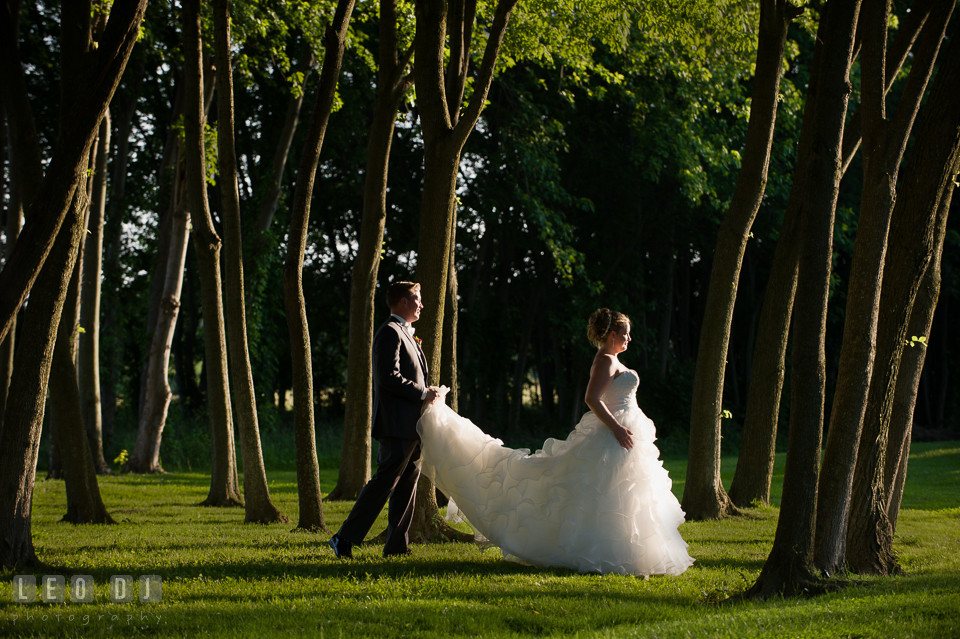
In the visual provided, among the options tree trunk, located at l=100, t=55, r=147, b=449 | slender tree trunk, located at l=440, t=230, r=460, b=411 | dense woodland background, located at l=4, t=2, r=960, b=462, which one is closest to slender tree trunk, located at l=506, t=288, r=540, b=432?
dense woodland background, located at l=4, t=2, r=960, b=462

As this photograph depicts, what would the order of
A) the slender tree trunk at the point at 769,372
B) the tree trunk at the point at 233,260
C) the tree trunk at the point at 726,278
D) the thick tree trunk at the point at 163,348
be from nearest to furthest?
the tree trunk at the point at 233,260 < the tree trunk at the point at 726,278 < the slender tree trunk at the point at 769,372 < the thick tree trunk at the point at 163,348

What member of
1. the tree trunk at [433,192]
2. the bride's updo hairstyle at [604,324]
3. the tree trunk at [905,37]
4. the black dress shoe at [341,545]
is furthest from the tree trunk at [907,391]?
the black dress shoe at [341,545]

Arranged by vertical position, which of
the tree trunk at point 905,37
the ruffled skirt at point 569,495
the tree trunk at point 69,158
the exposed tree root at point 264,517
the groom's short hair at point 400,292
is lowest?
the exposed tree root at point 264,517

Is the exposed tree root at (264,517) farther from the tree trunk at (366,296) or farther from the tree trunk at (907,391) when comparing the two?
the tree trunk at (907,391)

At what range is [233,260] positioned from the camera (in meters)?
9.08

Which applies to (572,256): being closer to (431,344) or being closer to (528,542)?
(431,344)

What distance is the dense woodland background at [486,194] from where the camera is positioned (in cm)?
824

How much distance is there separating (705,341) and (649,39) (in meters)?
8.32

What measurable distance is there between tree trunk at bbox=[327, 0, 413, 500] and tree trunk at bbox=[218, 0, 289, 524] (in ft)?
7.59

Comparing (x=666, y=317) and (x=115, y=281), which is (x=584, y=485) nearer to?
(x=115, y=281)

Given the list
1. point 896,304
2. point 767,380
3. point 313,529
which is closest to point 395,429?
point 313,529

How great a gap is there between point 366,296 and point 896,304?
7.35 meters

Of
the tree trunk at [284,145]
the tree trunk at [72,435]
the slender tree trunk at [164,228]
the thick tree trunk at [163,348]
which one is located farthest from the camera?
the slender tree trunk at [164,228]

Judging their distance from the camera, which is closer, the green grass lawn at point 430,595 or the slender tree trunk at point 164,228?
the green grass lawn at point 430,595
